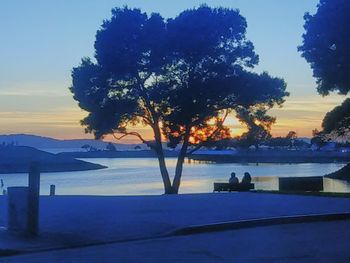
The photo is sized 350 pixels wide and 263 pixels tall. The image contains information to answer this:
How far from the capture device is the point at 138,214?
57.8 ft

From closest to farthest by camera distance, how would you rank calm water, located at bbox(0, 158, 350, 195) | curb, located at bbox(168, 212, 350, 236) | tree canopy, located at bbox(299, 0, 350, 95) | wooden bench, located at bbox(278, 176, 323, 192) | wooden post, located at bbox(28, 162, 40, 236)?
wooden post, located at bbox(28, 162, 40, 236)
curb, located at bbox(168, 212, 350, 236)
tree canopy, located at bbox(299, 0, 350, 95)
wooden bench, located at bbox(278, 176, 323, 192)
calm water, located at bbox(0, 158, 350, 195)

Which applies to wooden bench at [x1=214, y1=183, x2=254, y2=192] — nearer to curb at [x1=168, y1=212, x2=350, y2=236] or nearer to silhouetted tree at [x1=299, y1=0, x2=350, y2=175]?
silhouetted tree at [x1=299, y1=0, x2=350, y2=175]

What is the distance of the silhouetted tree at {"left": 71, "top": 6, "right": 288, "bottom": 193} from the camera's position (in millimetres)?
42375

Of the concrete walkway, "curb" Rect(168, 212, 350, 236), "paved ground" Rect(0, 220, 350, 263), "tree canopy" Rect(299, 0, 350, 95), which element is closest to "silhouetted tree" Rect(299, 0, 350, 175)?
"tree canopy" Rect(299, 0, 350, 95)

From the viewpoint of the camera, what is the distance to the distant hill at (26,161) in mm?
95688

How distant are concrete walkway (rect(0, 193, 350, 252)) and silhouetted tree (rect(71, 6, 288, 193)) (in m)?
19.6

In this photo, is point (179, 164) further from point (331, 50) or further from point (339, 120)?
point (331, 50)

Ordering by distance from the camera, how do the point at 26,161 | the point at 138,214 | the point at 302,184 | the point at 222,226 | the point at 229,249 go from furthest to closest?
the point at 26,161 < the point at 302,184 < the point at 138,214 < the point at 222,226 < the point at 229,249

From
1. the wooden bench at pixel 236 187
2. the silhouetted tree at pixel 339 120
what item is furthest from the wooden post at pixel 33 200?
the silhouetted tree at pixel 339 120

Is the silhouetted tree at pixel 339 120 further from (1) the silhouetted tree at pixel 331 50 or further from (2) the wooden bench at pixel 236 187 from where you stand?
(2) the wooden bench at pixel 236 187

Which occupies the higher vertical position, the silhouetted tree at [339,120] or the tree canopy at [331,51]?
the tree canopy at [331,51]

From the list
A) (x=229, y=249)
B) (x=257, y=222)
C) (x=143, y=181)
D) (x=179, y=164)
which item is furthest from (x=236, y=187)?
(x=143, y=181)

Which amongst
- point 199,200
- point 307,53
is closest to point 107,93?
point 307,53

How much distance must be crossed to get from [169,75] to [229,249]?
3142 centimetres
